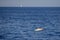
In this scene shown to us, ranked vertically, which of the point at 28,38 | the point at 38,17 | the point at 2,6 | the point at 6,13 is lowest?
the point at 28,38

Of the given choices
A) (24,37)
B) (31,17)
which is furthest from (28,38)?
(31,17)

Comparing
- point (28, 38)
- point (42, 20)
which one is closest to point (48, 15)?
point (42, 20)

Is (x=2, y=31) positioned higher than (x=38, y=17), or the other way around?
(x=38, y=17)

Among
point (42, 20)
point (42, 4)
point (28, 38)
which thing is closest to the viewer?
point (28, 38)

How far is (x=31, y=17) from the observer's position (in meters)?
1.57

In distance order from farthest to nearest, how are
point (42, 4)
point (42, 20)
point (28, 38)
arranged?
1. point (42, 4)
2. point (42, 20)
3. point (28, 38)

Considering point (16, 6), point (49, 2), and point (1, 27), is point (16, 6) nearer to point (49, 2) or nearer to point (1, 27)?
point (1, 27)

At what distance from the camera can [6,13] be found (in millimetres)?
1621

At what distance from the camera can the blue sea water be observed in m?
1.38

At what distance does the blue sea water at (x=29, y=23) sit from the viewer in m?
1.38

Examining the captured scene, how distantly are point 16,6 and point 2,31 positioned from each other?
0.49 m

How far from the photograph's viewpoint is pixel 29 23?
1.50 metres

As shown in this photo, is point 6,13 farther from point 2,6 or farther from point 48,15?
point 48,15

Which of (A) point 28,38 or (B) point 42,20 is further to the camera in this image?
(B) point 42,20
